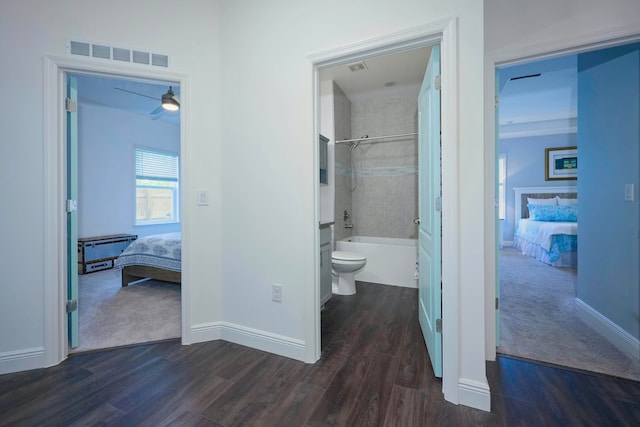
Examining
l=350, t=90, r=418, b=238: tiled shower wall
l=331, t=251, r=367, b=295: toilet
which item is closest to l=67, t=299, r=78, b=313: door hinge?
→ l=331, t=251, r=367, b=295: toilet

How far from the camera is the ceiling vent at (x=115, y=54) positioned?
1.85 meters

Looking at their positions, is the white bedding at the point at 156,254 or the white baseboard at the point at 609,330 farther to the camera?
the white bedding at the point at 156,254

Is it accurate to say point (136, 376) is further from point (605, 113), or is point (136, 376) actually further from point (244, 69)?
point (605, 113)

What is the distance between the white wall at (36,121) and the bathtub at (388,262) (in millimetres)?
2216

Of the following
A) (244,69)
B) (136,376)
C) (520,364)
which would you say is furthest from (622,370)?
(244,69)

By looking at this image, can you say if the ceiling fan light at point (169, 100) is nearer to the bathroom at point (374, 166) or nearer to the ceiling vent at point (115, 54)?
the ceiling vent at point (115, 54)

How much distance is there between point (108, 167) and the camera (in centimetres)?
468

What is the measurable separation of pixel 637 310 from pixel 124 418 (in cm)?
321

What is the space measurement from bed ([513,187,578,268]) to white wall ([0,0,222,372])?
5554mm

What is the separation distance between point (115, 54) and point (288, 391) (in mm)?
2581

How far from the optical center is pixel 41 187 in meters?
1.78

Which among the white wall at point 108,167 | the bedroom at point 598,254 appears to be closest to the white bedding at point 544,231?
the bedroom at point 598,254

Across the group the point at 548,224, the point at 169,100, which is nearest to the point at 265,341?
the point at 169,100

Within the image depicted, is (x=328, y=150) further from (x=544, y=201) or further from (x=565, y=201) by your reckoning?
(x=565, y=201)
